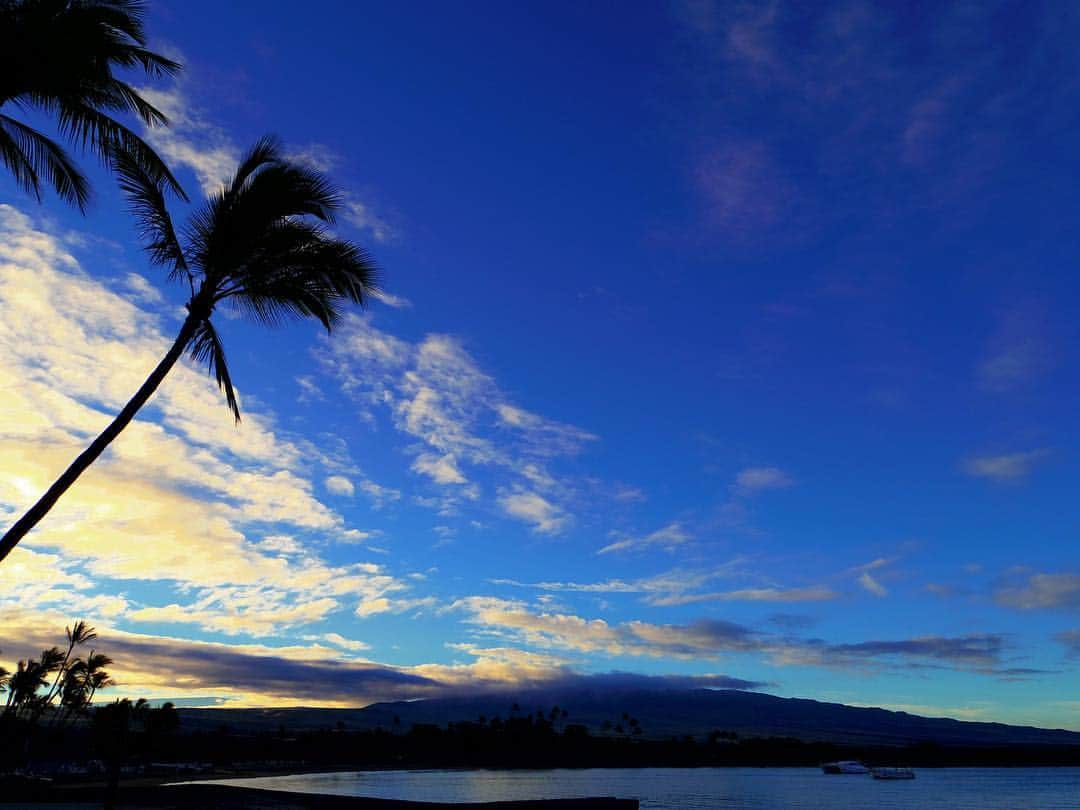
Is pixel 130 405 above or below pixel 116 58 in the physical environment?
below

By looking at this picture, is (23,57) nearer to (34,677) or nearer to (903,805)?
(34,677)

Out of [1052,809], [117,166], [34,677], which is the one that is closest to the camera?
[117,166]

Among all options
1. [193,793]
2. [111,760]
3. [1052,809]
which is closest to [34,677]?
[193,793]

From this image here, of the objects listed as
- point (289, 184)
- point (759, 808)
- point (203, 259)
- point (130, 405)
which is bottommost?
point (759, 808)

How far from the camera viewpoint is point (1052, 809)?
118 metres

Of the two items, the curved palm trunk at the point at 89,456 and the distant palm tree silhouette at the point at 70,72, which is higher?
the distant palm tree silhouette at the point at 70,72

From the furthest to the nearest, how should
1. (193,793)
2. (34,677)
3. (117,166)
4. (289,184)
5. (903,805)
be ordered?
(903,805) → (34,677) → (193,793) → (289,184) → (117,166)

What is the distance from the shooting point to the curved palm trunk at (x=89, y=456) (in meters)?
11.7

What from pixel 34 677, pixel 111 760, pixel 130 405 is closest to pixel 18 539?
pixel 130 405

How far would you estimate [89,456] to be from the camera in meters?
12.7

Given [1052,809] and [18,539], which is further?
[1052,809]

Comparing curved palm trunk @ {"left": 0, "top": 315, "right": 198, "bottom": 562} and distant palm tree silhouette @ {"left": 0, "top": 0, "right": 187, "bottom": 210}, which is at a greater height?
distant palm tree silhouette @ {"left": 0, "top": 0, "right": 187, "bottom": 210}

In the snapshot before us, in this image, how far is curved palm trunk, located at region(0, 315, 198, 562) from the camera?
11664 mm

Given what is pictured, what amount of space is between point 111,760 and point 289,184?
3370cm
